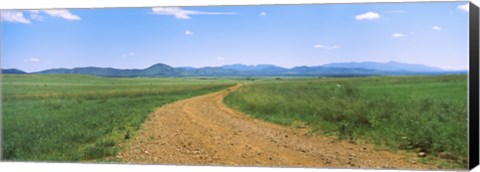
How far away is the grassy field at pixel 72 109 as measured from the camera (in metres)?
11.6

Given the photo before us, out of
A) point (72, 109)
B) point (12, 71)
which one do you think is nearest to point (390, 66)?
point (72, 109)

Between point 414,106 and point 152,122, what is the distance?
396 centimetres

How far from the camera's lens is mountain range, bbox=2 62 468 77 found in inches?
408

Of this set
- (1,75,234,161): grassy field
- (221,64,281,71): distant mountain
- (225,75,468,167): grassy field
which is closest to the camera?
(225,75,468,167): grassy field

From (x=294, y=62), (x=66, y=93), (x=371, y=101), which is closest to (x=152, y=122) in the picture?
(x=66, y=93)

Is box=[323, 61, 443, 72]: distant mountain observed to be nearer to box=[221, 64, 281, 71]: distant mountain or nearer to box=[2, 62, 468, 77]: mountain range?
box=[2, 62, 468, 77]: mountain range

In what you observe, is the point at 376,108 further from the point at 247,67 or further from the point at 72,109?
the point at 72,109

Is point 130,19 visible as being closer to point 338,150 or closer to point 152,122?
point 152,122

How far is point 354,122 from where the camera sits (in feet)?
35.1

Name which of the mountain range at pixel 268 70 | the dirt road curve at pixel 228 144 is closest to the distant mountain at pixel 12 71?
the mountain range at pixel 268 70

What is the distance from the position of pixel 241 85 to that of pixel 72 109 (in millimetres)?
2725

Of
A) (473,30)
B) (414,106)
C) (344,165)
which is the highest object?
(473,30)

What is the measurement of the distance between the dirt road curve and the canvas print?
0.02 meters

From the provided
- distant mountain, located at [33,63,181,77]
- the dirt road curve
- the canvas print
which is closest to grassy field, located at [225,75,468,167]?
the canvas print
